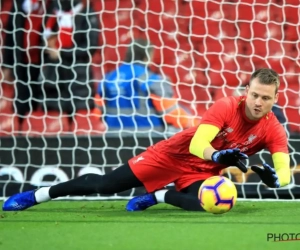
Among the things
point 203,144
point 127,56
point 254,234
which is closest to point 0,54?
point 127,56

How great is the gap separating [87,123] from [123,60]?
92cm

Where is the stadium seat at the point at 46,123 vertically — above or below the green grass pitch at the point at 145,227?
above

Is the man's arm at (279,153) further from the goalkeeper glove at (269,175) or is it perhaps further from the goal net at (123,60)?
the goal net at (123,60)

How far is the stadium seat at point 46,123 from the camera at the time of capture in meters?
7.57

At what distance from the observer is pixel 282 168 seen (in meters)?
5.18

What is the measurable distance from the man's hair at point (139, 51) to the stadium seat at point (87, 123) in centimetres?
64

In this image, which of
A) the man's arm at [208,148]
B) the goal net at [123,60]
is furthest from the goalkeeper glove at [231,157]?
the goal net at [123,60]

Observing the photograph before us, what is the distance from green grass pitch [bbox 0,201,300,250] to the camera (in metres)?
3.95

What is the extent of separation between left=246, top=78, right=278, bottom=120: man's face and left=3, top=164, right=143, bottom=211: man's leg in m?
1.00

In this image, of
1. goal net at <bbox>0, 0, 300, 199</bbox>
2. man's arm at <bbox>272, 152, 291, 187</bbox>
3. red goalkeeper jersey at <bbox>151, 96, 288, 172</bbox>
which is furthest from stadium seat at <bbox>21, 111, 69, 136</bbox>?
man's arm at <bbox>272, 152, 291, 187</bbox>

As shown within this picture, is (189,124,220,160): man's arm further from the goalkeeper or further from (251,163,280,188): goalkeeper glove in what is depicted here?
(251,163,280,188): goalkeeper glove

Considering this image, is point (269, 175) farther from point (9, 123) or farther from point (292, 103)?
point (9, 123)

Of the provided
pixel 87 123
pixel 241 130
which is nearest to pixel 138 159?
pixel 241 130

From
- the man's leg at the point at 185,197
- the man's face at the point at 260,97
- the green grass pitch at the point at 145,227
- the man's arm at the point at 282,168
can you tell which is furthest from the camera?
the man's leg at the point at 185,197
